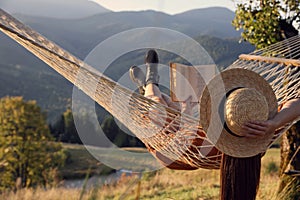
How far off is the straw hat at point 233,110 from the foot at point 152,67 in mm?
1043

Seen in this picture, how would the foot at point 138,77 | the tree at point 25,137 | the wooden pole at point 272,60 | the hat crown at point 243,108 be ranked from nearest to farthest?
the hat crown at point 243,108
the wooden pole at point 272,60
the foot at point 138,77
the tree at point 25,137

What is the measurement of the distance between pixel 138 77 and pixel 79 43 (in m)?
40.7

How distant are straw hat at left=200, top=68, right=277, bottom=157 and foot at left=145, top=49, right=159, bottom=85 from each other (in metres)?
1.04

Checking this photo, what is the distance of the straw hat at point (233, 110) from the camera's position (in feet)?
4.57

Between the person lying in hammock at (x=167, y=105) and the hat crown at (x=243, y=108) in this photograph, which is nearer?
the hat crown at (x=243, y=108)

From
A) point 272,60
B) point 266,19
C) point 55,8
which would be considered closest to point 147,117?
point 272,60

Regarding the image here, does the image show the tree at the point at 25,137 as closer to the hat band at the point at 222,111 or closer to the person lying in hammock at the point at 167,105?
the person lying in hammock at the point at 167,105

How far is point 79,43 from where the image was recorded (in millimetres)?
42312

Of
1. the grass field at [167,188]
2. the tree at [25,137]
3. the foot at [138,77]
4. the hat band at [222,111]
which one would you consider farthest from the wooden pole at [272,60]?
A: the tree at [25,137]

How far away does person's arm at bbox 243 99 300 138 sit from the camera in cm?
140

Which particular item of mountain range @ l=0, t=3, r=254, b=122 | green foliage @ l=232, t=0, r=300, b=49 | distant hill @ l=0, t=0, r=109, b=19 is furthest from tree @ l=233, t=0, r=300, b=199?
distant hill @ l=0, t=0, r=109, b=19

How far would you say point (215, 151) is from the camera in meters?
1.66

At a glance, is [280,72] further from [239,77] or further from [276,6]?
[239,77]

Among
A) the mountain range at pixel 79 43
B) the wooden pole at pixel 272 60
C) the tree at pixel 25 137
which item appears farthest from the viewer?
the mountain range at pixel 79 43
